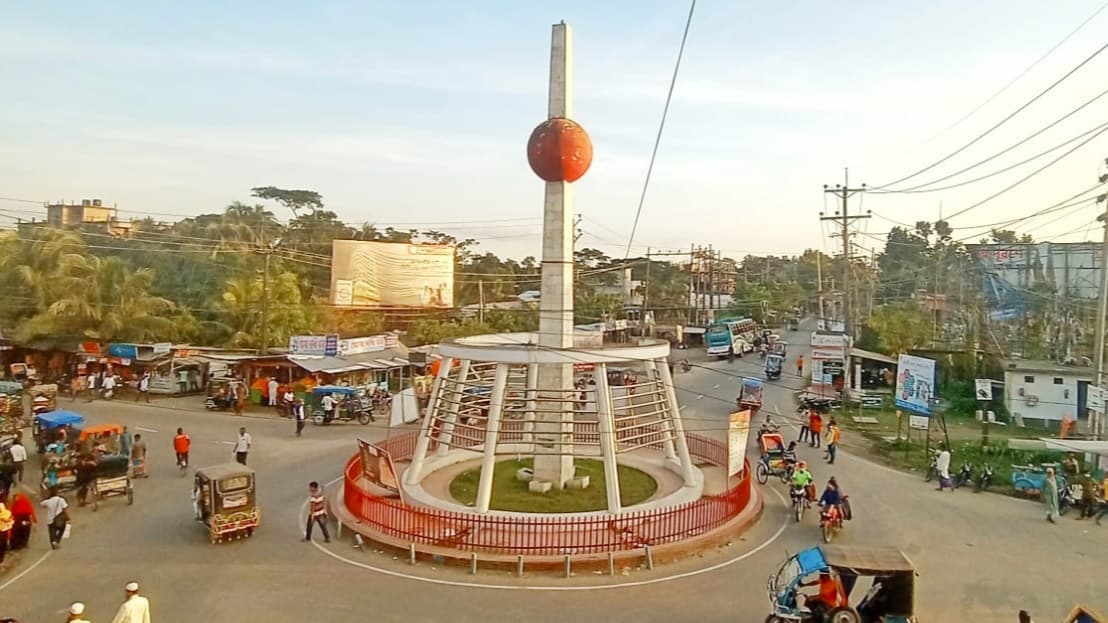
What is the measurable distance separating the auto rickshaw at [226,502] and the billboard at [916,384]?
20.7 meters

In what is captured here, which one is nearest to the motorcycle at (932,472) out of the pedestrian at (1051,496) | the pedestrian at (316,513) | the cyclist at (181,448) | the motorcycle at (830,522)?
the pedestrian at (1051,496)

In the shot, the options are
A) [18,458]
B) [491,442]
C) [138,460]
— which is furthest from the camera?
[138,460]

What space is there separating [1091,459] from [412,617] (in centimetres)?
2021

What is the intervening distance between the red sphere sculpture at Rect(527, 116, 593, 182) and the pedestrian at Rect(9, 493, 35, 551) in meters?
12.3

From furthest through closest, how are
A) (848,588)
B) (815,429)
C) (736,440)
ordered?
(815,429) < (736,440) < (848,588)

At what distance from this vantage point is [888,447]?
25047 mm

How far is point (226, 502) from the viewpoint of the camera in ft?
45.9

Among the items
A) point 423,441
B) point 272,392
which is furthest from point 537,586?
point 272,392

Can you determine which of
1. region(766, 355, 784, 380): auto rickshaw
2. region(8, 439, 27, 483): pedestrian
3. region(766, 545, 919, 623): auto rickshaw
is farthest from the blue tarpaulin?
region(766, 355, 784, 380): auto rickshaw

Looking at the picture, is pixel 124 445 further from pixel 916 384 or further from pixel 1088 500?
pixel 916 384

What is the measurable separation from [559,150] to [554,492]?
7.99 m

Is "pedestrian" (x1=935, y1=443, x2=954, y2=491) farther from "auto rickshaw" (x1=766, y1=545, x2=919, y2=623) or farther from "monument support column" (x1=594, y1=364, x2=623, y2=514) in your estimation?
"auto rickshaw" (x1=766, y1=545, x2=919, y2=623)

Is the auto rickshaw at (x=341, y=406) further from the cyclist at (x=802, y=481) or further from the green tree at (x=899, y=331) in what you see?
the green tree at (x=899, y=331)

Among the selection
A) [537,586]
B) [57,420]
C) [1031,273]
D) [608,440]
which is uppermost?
[1031,273]
